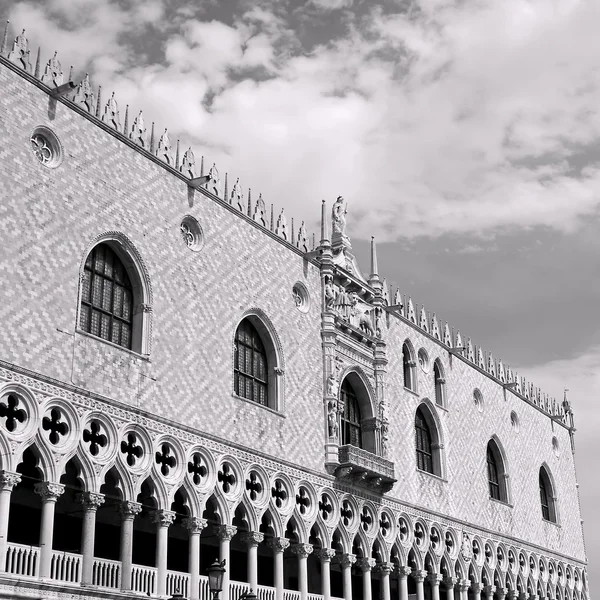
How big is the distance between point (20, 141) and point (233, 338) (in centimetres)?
692

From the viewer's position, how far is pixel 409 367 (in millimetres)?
30516

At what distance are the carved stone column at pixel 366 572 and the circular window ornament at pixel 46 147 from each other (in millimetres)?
13275

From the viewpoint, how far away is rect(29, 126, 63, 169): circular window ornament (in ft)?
60.7

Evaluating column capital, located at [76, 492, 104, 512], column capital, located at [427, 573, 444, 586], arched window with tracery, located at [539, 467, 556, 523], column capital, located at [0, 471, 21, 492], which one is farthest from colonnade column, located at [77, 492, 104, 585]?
arched window with tracery, located at [539, 467, 556, 523]

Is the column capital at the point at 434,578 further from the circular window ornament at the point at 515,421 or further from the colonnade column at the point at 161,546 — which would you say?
the colonnade column at the point at 161,546

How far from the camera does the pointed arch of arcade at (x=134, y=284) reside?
1956cm

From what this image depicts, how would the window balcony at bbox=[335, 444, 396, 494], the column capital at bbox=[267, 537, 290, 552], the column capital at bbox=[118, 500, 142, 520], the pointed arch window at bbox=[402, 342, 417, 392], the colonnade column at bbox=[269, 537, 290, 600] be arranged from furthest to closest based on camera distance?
1. the pointed arch window at bbox=[402, 342, 417, 392]
2. the window balcony at bbox=[335, 444, 396, 494]
3. the column capital at bbox=[267, 537, 290, 552]
4. the colonnade column at bbox=[269, 537, 290, 600]
5. the column capital at bbox=[118, 500, 142, 520]

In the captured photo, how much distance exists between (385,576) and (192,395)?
8877mm

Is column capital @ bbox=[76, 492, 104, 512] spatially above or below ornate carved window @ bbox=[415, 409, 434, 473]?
below

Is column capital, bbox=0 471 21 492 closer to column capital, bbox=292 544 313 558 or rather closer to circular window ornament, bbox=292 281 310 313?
column capital, bbox=292 544 313 558

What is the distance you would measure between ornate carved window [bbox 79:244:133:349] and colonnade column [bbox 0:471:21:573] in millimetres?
3527

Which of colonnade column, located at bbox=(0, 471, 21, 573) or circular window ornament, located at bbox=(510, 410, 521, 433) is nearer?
colonnade column, located at bbox=(0, 471, 21, 573)

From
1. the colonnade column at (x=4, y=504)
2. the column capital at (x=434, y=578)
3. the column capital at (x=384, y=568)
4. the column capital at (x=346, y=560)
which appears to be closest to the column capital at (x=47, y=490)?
the colonnade column at (x=4, y=504)

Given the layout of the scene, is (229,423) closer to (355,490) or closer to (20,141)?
(355,490)
